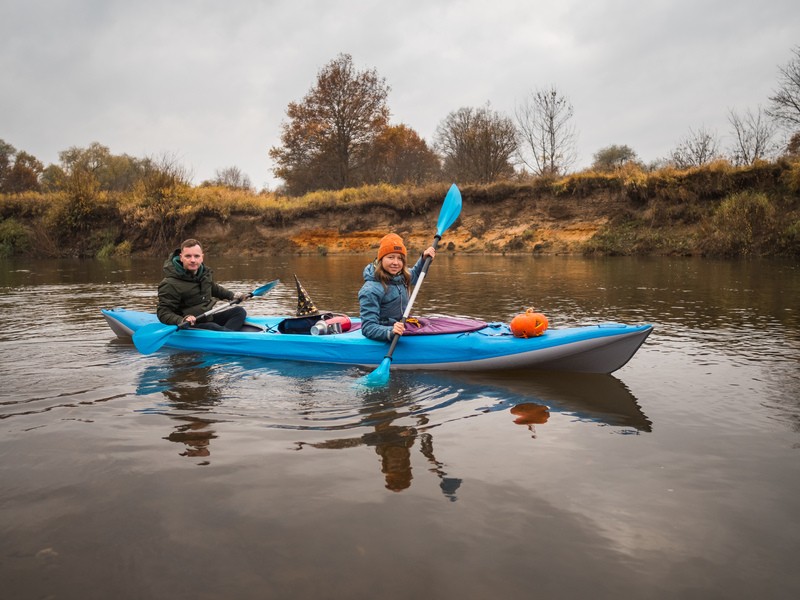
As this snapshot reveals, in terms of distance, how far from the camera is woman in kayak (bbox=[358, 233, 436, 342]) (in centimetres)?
497

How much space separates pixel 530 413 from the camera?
3793 mm

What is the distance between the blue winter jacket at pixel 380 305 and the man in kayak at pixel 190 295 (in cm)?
176

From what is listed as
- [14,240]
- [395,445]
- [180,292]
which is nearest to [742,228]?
[180,292]

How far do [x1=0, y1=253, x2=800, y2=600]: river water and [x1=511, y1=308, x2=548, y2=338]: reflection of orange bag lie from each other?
0.39 metres

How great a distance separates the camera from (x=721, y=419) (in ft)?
11.7

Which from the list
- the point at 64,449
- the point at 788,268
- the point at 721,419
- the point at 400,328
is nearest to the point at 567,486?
the point at 721,419

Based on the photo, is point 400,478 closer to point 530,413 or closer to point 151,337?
point 530,413

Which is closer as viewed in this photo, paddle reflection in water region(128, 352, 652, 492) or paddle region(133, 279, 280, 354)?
paddle reflection in water region(128, 352, 652, 492)

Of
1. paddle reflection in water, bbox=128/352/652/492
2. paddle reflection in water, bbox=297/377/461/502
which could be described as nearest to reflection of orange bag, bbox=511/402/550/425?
paddle reflection in water, bbox=128/352/652/492

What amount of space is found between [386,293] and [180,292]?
2248mm

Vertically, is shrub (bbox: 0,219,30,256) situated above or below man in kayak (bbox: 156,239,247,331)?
above

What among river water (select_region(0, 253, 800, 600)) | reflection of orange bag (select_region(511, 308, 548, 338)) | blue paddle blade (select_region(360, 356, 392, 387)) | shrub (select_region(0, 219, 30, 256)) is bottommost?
river water (select_region(0, 253, 800, 600))

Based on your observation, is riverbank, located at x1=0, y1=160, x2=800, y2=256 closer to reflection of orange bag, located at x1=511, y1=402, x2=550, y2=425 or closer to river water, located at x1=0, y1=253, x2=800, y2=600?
river water, located at x1=0, y1=253, x2=800, y2=600

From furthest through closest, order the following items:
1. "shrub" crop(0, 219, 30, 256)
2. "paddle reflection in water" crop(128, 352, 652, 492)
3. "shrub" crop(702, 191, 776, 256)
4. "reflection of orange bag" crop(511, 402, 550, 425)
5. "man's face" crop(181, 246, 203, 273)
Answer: "shrub" crop(0, 219, 30, 256)
"shrub" crop(702, 191, 776, 256)
"man's face" crop(181, 246, 203, 273)
"reflection of orange bag" crop(511, 402, 550, 425)
"paddle reflection in water" crop(128, 352, 652, 492)
